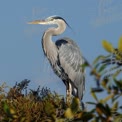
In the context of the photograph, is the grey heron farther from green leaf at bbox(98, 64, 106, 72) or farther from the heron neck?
green leaf at bbox(98, 64, 106, 72)

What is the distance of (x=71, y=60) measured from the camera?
1184cm

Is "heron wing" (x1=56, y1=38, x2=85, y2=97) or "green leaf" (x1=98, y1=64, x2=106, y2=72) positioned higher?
"heron wing" (x1=56, y1=38, x2=85, y2=97)

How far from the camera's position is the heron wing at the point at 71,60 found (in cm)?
1162

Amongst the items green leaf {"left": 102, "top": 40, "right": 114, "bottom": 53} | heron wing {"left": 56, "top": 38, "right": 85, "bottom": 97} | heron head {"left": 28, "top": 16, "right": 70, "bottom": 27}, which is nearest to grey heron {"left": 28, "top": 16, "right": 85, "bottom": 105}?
heron wing {"left": 56, "top": 38, "right": 85, "bottom": 97}

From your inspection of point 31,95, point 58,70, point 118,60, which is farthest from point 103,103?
point 58,70

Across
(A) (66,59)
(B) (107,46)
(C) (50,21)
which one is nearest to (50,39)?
(A) (66,59)

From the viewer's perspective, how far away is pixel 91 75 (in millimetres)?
1459

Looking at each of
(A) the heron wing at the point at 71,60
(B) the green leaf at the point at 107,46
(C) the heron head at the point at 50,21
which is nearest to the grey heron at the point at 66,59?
(A) the heron wing at the point at 71,60

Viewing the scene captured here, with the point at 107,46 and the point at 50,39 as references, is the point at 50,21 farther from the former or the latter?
the point at 107,46

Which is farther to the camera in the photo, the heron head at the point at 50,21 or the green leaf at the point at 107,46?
the heron head at the point at 50,21

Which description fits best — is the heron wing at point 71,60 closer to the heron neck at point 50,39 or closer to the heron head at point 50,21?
the heron neck at point 50,39

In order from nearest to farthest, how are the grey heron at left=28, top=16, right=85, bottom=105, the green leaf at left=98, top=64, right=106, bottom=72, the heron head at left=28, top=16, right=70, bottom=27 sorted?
the green leaf at left=98, top=64, right=106, bottom=72 < the grey heron at left=28, top=16, right=85, bottom=105 < the heron head at left=28, top=16, right=70, bottom=27

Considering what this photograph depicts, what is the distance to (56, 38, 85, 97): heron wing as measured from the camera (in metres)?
11.6

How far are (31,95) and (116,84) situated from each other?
25.9 ft
